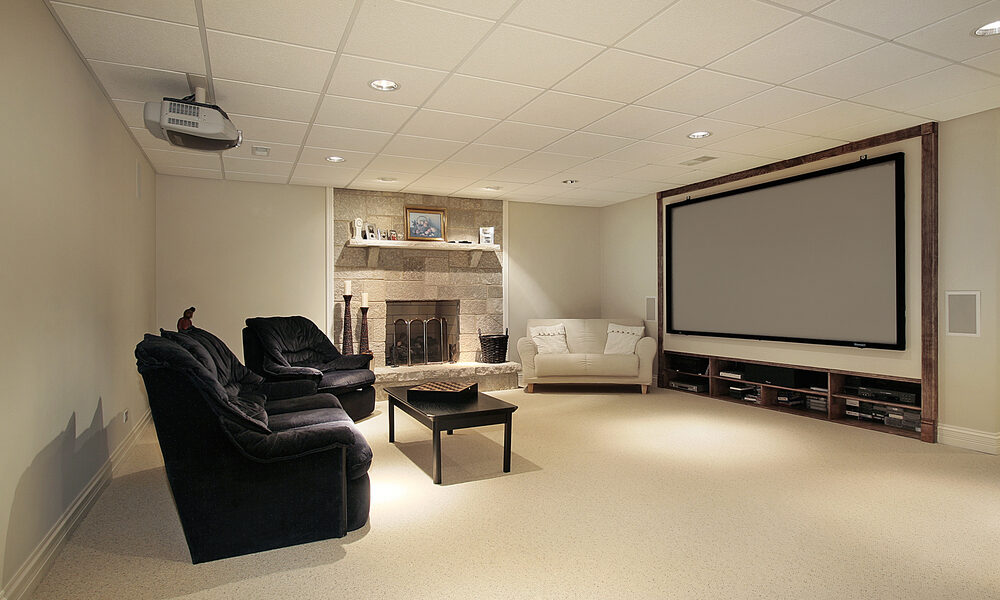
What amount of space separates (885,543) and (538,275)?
5.74 metres

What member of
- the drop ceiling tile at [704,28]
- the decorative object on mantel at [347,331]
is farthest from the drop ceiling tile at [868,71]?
the decorative object on mantel at [347,331]

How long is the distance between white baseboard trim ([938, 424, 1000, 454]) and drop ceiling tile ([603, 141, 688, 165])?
10.1ft

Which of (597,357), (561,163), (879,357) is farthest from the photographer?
(597,357)

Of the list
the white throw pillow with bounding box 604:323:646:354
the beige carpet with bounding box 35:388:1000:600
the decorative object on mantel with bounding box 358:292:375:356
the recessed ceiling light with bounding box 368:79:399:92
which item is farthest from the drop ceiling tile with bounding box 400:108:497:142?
the white throw pillow with bounding box 604:323:646:354

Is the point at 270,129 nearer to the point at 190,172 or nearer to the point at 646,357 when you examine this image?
the point at 190,172

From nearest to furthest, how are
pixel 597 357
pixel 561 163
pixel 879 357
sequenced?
pixel 879 357
pixel 561 163
pixel 597 357

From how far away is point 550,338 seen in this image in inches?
297

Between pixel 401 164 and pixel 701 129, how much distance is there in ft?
9.14

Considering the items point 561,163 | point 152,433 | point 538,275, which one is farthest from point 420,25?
point 538,275

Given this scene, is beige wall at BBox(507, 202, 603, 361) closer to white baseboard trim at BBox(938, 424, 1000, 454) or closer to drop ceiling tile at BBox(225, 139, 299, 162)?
drop ceiling tile at BBox(225, 139, 299, 162)

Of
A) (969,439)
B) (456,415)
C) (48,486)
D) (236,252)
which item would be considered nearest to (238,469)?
(48,486)

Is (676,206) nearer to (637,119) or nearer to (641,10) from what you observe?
(637,119)

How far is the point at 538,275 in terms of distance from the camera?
26.9 ft

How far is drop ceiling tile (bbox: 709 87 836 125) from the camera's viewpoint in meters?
3.91
